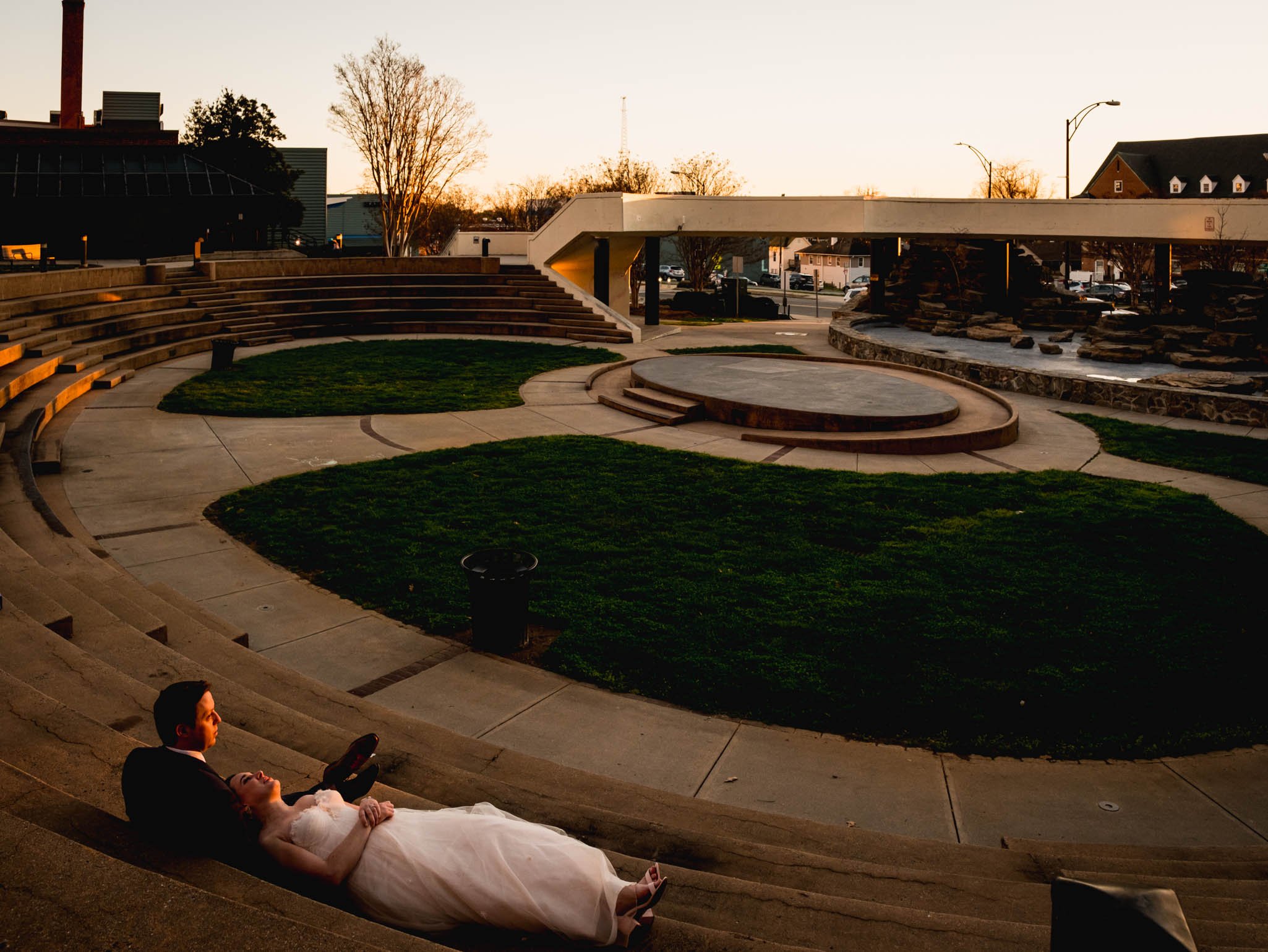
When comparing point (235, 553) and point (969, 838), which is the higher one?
point (235, 553)

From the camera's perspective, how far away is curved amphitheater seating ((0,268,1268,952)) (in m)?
2.89

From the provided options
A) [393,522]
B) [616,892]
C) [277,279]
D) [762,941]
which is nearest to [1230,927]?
[762,941]

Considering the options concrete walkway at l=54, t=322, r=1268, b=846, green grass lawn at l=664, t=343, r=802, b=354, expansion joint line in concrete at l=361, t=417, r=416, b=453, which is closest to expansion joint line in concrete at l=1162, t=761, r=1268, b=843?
concrete walkway at l=54, t=322, r=1268, b=846

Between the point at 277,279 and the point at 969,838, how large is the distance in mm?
29586

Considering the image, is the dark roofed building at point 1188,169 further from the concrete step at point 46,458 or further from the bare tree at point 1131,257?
the concrete step at point 46,458

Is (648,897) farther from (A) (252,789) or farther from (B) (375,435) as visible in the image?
(B) (375,435)

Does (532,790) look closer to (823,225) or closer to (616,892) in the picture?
(616,892)

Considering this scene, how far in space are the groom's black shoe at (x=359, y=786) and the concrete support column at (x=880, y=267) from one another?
36.8 metres

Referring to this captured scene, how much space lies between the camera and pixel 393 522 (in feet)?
37.5

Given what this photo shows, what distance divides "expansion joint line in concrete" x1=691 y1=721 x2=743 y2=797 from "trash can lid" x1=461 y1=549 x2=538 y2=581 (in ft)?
7.04

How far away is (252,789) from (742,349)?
28425 mm

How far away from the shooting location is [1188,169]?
9550cm

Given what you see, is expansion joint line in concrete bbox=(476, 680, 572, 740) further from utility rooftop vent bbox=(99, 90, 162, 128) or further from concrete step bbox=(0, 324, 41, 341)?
utility rooftop vent bbox=(99, 90, 162, 128)

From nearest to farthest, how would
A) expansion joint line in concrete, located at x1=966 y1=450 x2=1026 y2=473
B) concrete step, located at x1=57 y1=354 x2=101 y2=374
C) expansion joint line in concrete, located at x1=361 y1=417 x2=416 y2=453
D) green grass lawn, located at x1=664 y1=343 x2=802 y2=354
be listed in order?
expansion joint line in concrete, located at x1=361 y1=417 x2=416 y2=453 → expansion joint line in concrete, located at x1=966 y1=450 x2=1026 y2=473 → concrete step, located at x1=57 y1=354 x2=101 y2=374 → green grass lawn, located at x1=664 y1=343 x2=802 y2=354
